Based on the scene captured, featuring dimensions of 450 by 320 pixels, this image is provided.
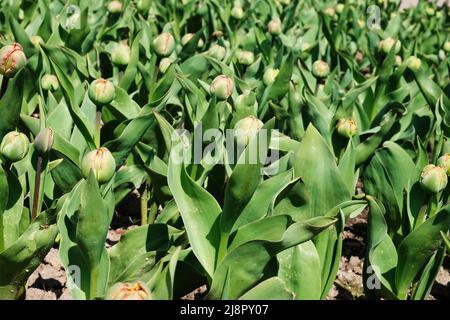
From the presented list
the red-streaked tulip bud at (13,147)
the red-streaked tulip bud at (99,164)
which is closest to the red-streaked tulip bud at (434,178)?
the red-streaked tulip bud at (99,164)

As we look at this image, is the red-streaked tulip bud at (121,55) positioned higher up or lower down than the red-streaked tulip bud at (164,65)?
higher up

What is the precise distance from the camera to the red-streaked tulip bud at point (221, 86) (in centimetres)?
209

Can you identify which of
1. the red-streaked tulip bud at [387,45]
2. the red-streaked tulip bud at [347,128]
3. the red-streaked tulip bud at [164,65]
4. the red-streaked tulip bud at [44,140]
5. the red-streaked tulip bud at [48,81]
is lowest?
the red-streaked tulip bud at [387,45]

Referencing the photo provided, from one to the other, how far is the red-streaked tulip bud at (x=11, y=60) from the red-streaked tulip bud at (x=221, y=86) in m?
0.57

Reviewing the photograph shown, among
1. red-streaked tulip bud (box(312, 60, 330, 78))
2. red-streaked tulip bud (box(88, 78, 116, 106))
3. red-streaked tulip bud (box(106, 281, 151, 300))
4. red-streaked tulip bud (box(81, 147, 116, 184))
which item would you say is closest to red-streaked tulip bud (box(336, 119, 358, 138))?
red-streaked tulip bud (box(312, 60, 330, 78))

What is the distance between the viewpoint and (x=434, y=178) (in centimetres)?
191

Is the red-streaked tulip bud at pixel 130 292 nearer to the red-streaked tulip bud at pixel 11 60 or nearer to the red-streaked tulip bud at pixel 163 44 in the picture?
the red-streaked tulip bud at pixel 11 60

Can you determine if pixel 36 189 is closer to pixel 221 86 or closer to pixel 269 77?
pixel 221 86

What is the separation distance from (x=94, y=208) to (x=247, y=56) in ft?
4.92

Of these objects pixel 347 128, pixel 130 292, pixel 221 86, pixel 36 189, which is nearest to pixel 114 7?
pixel 221 86

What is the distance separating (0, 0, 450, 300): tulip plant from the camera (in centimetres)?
164

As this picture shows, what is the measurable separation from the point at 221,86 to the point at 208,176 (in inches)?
11.9
